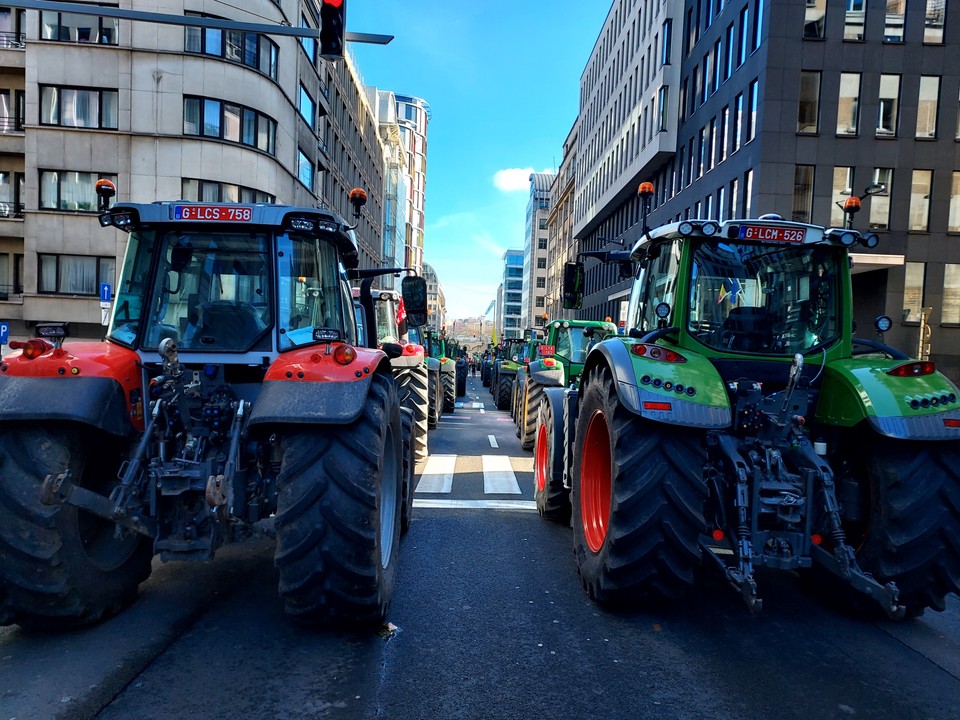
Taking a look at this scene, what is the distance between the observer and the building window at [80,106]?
24.6m

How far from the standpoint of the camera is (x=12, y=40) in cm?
2617

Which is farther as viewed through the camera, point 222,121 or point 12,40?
point 12,40

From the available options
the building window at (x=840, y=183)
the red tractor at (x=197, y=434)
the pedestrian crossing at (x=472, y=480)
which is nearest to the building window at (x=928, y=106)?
the building window at (x=840, y=183)

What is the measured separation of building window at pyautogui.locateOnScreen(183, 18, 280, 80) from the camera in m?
23.9

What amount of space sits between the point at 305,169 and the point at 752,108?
749 inches

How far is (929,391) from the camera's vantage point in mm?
4125

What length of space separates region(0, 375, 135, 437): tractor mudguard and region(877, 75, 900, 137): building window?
28.3m

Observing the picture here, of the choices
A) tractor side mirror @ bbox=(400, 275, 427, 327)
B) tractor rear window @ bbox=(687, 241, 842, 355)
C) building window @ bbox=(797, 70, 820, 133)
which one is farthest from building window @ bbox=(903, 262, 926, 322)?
tractor side mirror @ bbox=(400, 275, 427, 327)

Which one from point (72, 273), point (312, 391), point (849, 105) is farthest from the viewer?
point (72, 273)

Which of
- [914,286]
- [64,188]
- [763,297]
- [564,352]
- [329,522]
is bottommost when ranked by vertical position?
[329,522]

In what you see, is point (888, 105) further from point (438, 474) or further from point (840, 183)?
point (438, 474)

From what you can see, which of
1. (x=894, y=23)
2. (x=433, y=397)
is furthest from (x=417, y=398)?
(x=894, y=23)

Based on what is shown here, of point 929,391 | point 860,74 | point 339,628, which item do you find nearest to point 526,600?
point 339,628

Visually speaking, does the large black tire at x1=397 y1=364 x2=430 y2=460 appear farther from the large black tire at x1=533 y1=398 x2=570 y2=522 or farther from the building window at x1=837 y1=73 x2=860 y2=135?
the building window at x1=837 y1=73 x2=860 y2=135
